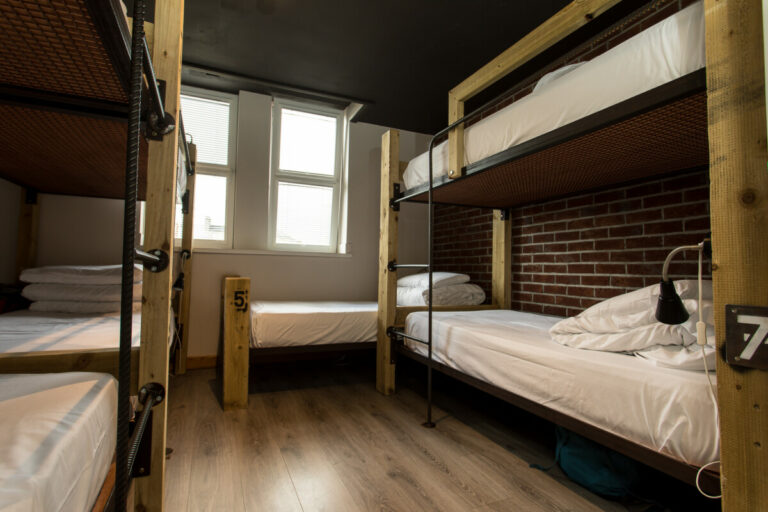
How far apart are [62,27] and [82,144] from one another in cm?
91

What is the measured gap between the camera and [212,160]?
346 centimetres

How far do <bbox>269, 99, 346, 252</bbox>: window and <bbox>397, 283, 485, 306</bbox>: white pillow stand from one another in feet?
3.96

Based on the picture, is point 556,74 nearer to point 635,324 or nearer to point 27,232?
point 635,324

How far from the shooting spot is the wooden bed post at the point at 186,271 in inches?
119

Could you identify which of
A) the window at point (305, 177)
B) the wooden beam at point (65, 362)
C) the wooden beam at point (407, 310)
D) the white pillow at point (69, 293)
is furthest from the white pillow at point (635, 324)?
the window at point (305, 177)

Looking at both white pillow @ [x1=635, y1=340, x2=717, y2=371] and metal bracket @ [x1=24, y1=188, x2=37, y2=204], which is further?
metal bracket @ [x1=24, y1=188, x2=37, y2=204]

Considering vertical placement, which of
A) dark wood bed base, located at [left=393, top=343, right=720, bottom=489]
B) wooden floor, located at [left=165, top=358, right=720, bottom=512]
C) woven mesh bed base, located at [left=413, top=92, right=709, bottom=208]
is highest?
woven mesh bed base, located at [left=413, top=92, right=709, bottom=208]

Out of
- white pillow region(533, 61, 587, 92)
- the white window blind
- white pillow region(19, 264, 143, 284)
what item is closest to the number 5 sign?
white pillow region(533, 61, 587, 92)

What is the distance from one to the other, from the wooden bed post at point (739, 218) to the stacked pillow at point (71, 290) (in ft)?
8.20

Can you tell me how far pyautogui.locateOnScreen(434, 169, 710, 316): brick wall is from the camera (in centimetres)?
191

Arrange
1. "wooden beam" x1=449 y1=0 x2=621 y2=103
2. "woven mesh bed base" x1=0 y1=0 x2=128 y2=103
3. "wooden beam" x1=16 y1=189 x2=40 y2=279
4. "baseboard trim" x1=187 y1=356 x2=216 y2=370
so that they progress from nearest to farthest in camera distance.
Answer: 1. "woven mesh bed base" x1=0 y1=0 x2=128 y2=103
2. "wooden beam" x1=449 y1=0 x2=621 y2=103
3. "wooden beam" x1=16 y1=189 x2=40 y2=279
4. "baseboard trim" x1=187 y1=356 x2=216 y2=370

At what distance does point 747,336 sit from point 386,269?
1.97m

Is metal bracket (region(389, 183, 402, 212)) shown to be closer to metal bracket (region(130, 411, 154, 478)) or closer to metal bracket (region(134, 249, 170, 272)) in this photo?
metal bracket (region(134, 249, 170, 272))

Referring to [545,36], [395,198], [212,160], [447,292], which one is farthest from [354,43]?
[447,292]
